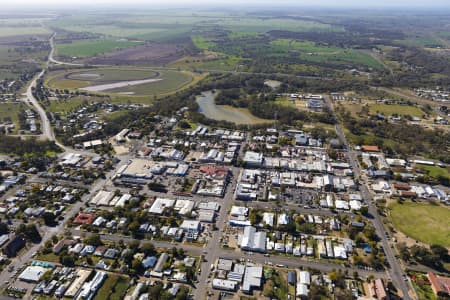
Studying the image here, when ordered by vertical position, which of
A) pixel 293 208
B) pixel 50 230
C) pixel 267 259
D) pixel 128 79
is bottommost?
pixel 267 259

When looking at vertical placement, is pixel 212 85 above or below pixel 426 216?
above

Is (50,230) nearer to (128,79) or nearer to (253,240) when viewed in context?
(253,240)

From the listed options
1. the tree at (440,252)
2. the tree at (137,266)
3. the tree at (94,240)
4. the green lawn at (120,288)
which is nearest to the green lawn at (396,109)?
the tree at (440,252)

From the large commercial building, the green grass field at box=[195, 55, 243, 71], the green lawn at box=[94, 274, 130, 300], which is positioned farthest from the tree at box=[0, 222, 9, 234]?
the green grass field at box=[195, 55, 243, 71]

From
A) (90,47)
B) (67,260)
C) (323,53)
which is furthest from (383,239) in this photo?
(90,47)

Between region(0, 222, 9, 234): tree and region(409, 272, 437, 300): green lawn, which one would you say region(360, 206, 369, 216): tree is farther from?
region(0, 222, 9, 234): tree

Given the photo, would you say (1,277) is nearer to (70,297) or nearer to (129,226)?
(70,297)

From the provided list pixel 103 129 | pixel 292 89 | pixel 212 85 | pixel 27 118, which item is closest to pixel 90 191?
pixel 103 129

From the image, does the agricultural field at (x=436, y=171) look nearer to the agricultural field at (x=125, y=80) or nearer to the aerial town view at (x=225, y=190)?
the aerial town view at (x=225, y=190)
